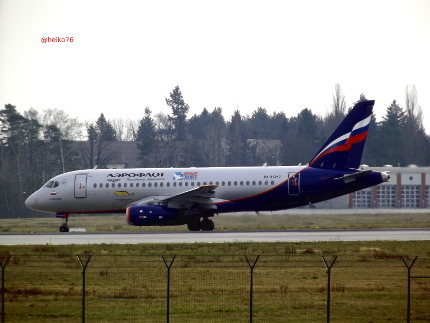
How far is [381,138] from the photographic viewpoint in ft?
268

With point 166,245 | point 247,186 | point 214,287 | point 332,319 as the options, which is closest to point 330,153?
point 247,186

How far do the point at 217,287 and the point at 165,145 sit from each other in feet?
218

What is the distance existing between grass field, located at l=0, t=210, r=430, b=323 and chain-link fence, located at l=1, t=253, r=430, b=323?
23mm

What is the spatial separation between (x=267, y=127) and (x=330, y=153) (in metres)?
88.5

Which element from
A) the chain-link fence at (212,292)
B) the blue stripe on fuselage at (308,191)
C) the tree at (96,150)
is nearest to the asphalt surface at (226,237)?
the blue stripe on fuselage at (308,191)

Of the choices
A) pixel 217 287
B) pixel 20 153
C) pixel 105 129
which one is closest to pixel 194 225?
pixel 217 287

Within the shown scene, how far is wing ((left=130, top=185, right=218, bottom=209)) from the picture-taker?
31.0 metres

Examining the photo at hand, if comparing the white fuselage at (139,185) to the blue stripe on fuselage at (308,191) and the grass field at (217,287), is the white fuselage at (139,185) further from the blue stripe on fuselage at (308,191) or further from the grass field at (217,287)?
the grass field at (217,287)

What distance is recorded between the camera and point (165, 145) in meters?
81.8

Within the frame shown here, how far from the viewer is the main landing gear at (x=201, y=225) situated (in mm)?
32781

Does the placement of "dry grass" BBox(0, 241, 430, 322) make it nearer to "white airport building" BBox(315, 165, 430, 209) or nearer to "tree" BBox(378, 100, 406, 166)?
"white airport building" BBox(315, 165, 430, 209)

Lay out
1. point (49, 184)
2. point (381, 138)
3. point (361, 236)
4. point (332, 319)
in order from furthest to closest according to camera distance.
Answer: point (381, 138) < point (49, 184) < point (361, 236) < point (332, 319)

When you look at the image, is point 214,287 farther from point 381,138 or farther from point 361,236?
point 381,138

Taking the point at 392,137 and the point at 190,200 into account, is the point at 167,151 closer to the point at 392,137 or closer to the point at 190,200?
the point at 392,137
